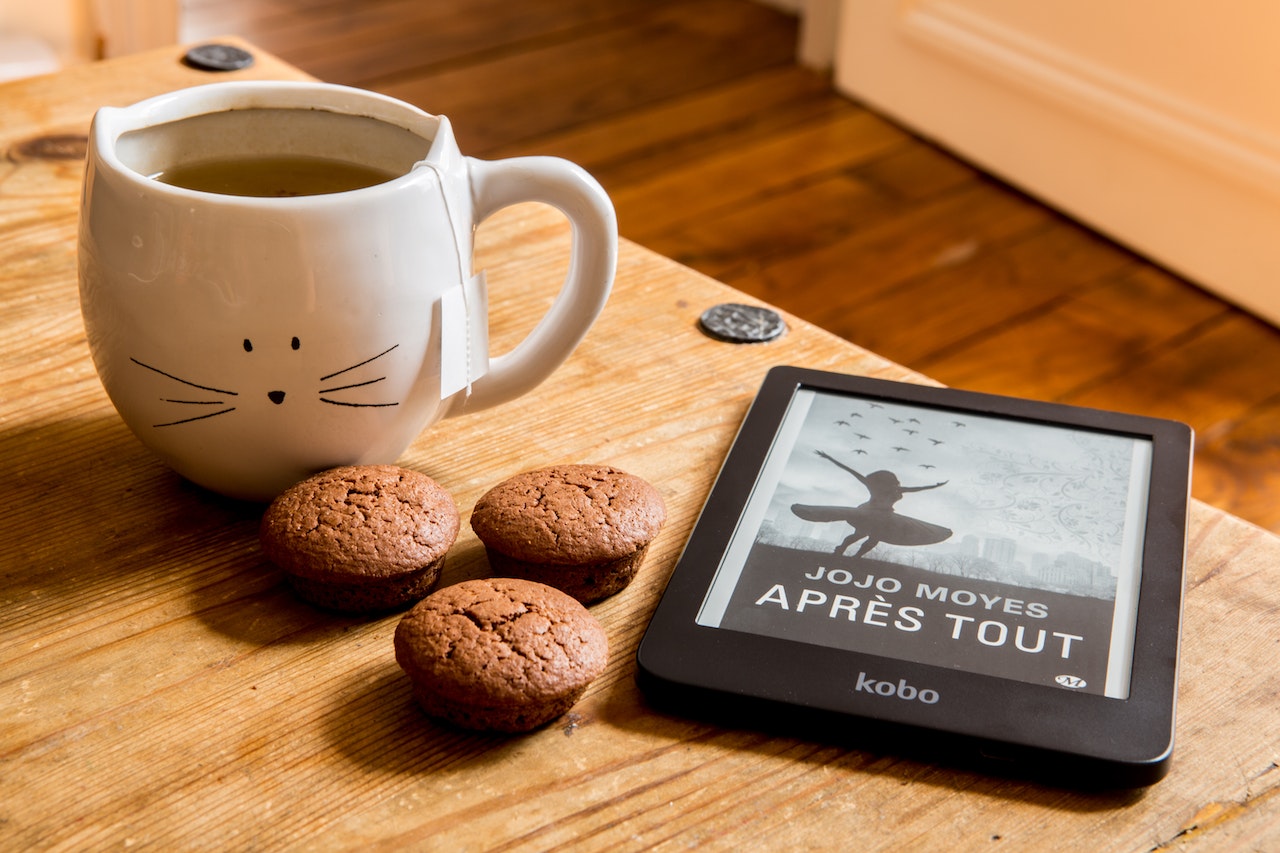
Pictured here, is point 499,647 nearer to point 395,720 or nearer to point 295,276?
point 395,720

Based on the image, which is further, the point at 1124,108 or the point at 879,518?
the point at 1124,108

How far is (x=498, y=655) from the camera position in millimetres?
438

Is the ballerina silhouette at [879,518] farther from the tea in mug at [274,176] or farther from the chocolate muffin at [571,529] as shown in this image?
the tea in mug at [274,176]

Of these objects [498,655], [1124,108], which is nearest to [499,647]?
[498,655]

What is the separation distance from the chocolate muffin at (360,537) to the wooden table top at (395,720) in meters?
0.02

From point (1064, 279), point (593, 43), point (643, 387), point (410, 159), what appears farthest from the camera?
point (593, 43)

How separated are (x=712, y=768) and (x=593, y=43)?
7.13 ft

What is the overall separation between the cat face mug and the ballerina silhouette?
0.13 metres

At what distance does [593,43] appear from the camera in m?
2.44

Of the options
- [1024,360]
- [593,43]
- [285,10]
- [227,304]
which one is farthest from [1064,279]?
[285,10]

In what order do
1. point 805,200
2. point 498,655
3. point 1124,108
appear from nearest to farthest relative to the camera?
point 498,655, point 1124,108, point 805,200

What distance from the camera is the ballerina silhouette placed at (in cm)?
53

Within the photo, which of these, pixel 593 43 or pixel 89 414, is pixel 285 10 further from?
pixel 89 414

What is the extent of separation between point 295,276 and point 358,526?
97 mm
